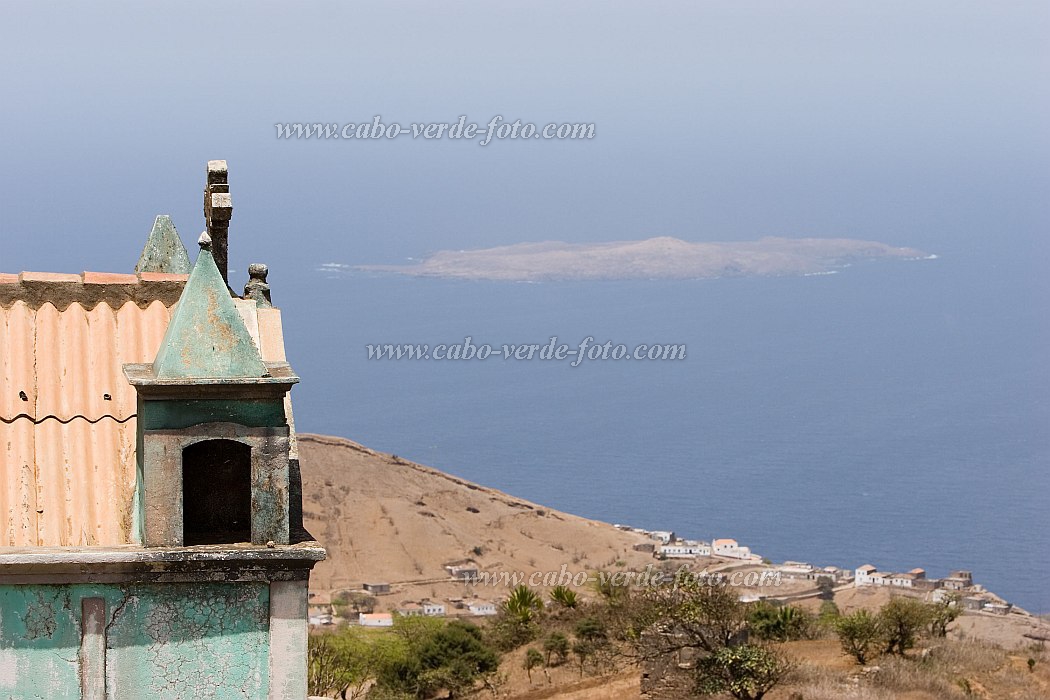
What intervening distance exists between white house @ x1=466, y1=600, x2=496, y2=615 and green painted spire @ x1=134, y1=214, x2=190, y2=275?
5475 cm

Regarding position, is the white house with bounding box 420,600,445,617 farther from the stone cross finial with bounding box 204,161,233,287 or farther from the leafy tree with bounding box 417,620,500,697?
the stone cross finial with bounding box 204,161,233,287

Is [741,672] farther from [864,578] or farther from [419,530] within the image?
[864,578]

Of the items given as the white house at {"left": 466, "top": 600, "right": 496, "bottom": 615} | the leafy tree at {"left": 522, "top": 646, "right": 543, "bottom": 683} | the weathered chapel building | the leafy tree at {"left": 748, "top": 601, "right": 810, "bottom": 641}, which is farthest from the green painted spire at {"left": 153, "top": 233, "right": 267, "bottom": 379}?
the white house at {"left": 466, "top": 600, "right": 496, "bottom": 615}

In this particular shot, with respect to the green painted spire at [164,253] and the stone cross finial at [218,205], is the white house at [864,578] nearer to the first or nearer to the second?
the stone cross finial at [218,205]

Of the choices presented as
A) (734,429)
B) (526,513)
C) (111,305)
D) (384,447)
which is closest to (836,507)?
(734,429)

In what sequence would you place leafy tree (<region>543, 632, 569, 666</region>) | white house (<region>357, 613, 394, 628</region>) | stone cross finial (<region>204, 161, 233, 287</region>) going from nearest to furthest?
stone cross finial (<region>204, 161, 233, 287</region>)
leafy tree (<region>543, 632, 569, 666</region>)
white house (<region>357, 613, 394, 628</region>)

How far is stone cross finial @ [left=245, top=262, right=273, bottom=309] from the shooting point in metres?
13.4

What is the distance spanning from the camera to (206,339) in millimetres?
10062

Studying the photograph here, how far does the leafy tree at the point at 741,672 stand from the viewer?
29.1 metres

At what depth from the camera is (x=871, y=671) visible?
3148 cm

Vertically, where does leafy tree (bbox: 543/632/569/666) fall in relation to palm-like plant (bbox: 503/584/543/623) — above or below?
below

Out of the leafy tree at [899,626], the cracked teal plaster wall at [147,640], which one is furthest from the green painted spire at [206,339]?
the leafy tree at [899,626]

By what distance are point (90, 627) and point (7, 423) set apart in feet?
5.81

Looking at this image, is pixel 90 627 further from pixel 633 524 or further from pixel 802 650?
pixel 633 524
